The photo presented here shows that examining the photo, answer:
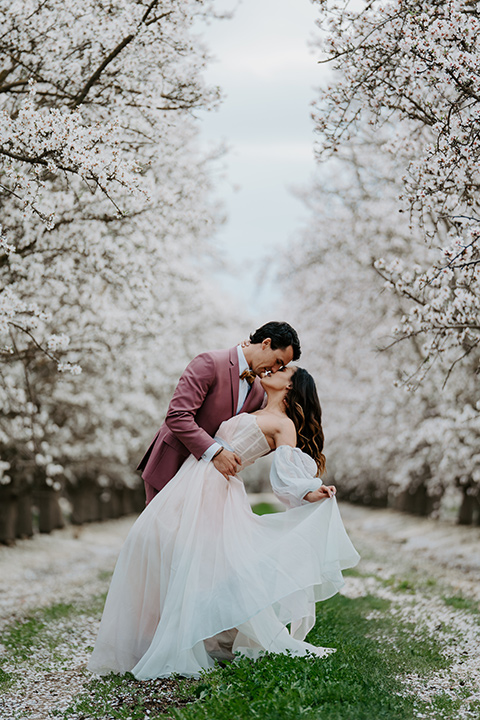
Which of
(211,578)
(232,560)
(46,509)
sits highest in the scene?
(232,560)

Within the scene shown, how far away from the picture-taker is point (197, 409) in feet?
20.8

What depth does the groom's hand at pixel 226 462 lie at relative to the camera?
611 cm

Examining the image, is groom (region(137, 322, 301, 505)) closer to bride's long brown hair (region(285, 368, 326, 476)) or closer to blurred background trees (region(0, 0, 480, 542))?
bride's long brown hair (region(285, 368, 326, 476))

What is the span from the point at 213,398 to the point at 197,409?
16 cm

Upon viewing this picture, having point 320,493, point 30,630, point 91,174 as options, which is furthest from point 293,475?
point 30,630

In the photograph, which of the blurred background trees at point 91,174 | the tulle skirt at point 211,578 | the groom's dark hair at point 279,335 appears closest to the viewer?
the tulle skirt at point 211,578

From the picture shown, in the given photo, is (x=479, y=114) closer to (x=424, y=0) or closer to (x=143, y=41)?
(x=424, y=0)

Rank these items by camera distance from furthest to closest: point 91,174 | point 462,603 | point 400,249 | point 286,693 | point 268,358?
point 400,249
point 462,603
point 91,174
point 268,358
point 286,693

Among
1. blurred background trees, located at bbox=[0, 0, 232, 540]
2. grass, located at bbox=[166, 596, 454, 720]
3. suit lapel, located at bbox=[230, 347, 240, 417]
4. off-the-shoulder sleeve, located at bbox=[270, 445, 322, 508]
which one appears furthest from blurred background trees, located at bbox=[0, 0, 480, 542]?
grass, located at bbox=[166, 596, 454, 720]

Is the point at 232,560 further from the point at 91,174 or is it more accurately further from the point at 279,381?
the point at 91,174

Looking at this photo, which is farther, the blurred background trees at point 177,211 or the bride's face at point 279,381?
the blurred background trees at point 177,211

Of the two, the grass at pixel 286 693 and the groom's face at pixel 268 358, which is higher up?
the groom's face at pixel 268 358

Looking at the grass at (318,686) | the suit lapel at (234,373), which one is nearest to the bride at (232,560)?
the suit lapel at (234,373)

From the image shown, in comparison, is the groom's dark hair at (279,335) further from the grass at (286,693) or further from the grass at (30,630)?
the grass at (30,630)
